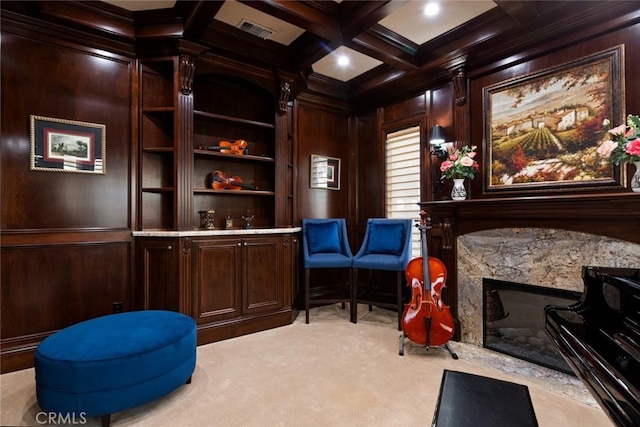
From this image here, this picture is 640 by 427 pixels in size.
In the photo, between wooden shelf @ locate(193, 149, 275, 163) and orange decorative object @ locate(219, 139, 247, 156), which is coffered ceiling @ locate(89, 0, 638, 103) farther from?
wooden shelf @ locate(193, 149, 275, 163)

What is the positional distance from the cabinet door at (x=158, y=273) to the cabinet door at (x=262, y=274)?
64 centimetres

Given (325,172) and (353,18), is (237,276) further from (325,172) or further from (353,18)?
(353,18)

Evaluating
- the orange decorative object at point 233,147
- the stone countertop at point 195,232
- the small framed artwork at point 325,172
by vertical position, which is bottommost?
the stone countertop at point 195,232

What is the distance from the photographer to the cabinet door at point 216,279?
112 inches

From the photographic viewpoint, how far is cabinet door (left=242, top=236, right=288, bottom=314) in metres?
3.15

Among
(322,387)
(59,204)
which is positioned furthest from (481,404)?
(59,204)

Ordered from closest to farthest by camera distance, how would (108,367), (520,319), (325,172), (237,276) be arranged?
(108,367) → (520,319) → (237,276) → (325,172)

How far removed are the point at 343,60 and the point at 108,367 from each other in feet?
11.0

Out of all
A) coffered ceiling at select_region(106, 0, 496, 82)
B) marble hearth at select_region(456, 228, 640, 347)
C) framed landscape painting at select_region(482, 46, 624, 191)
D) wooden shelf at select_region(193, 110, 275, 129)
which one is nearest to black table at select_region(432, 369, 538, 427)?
marble hearth at select_region(456, 228, 640, 347)

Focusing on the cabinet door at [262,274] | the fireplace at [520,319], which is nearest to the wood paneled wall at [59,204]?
the cabinet door at [262,274]

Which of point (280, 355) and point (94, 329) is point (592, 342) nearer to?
point (280, 355)

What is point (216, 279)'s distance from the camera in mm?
2971

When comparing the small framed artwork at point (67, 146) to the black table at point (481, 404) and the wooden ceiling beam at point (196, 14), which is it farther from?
the black table at point (481, 404)

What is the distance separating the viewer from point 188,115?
291cm
